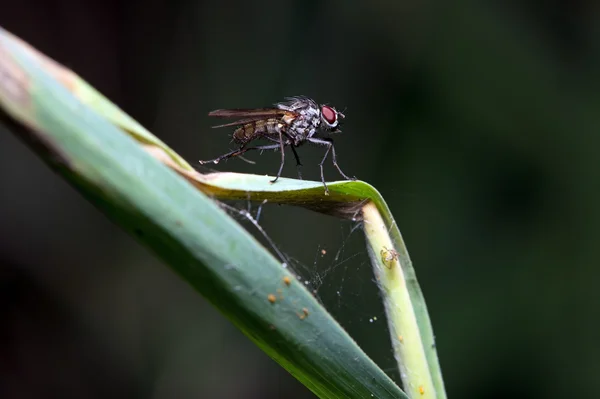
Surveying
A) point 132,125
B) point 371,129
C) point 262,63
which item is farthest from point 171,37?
point 132,125

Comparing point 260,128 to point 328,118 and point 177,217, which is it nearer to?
point 328,118

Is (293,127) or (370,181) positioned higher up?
(370,181)

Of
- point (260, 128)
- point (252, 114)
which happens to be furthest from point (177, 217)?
point (260, 128)

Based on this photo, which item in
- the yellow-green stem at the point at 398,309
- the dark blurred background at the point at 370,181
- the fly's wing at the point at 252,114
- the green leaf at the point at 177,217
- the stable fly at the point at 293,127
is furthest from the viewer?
the dark blurred background at the point at 370,181

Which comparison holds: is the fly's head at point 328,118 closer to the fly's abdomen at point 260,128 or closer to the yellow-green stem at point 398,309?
the fly's abdomen at point 260,128

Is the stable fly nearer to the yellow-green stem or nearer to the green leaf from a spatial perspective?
the yellow-green stem

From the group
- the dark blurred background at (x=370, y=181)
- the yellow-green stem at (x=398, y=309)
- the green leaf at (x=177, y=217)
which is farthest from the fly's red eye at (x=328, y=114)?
the green leaf at (x=177, y=217)
